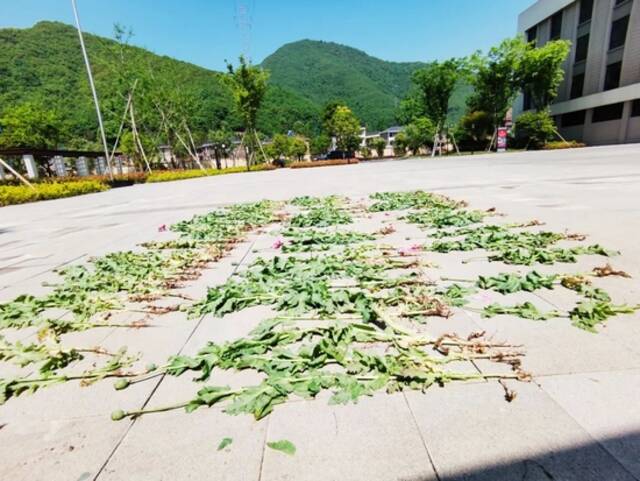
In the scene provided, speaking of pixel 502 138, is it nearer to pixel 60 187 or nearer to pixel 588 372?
pixel 60 187

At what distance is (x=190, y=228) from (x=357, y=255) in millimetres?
3622

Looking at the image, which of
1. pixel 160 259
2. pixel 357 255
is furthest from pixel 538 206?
pixel 160 259

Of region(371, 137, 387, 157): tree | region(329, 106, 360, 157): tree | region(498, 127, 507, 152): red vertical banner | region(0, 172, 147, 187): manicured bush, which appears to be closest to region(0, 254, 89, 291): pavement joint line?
region(0, 172, 147, 187): manicured bush

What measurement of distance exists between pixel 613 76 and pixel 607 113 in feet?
9.78

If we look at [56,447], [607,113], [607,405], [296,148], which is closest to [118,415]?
[56,447]

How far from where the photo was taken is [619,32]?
2722 cm

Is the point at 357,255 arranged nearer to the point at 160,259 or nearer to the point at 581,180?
the point at 160,259

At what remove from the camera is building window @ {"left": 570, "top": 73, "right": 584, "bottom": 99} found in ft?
103

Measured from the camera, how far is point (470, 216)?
5.27m

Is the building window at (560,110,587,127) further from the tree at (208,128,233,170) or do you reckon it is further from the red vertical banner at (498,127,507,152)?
the tree at (208,128,233,170)

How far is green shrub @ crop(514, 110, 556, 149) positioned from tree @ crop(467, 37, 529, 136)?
326 cm

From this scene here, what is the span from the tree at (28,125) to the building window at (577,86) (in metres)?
54.7

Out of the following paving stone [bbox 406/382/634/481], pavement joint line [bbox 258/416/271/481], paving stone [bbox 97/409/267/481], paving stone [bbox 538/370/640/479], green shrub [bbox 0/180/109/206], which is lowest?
paving stone [bbox 97/409/267/481]

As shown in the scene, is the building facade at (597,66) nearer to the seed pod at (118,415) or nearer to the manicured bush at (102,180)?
the seed pod at (118,415)
